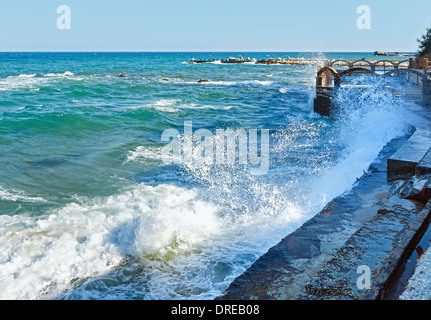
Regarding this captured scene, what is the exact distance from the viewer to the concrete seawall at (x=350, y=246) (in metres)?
3.69

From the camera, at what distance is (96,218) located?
6.76 m

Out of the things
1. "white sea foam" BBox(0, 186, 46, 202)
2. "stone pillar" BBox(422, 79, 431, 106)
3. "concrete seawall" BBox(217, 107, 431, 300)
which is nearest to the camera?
"concrete seawall" BBox(217, 107, 431, 300)

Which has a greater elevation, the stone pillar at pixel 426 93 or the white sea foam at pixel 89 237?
the stone pillar at pixel 426 93

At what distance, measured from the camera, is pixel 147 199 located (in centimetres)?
770

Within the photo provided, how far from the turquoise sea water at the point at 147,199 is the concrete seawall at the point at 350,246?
2.39 feet

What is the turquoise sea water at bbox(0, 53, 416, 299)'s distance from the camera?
5012mm

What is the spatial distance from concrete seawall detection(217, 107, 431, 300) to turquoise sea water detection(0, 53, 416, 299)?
73cm
